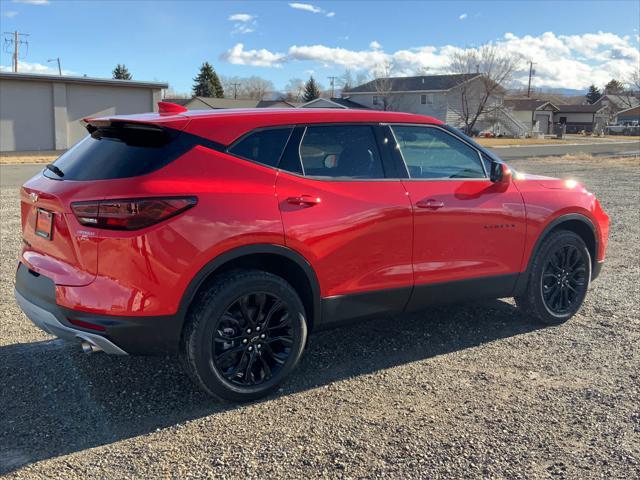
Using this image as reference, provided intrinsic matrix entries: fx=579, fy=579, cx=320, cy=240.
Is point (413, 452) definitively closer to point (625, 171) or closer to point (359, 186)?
point (359, 186)

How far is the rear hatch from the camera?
3.23 m

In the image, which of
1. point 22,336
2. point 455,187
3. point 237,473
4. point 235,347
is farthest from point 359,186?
point 22,336

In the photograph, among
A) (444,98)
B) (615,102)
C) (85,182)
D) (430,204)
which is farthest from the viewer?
(615,102)

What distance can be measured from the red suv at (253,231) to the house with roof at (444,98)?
53024 millimetres

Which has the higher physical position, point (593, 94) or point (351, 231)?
point (593, 94)

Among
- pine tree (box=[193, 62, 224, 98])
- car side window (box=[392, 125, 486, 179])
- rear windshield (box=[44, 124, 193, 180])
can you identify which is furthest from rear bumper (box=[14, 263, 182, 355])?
pine tree (box=[193, 62, 224, 98])

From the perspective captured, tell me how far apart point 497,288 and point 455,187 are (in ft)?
3.11

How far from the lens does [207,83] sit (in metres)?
75.1

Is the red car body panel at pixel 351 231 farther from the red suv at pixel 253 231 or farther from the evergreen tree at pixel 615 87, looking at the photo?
the evergreen tree at pixel 615 87

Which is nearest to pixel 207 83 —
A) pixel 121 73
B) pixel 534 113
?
pixel 121 73

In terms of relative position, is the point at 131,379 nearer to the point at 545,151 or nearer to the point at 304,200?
the point at 304,200

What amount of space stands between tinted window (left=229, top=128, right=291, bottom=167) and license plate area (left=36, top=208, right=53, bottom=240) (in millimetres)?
1156

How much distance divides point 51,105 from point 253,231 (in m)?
33.4

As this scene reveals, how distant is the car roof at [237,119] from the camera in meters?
3.48
